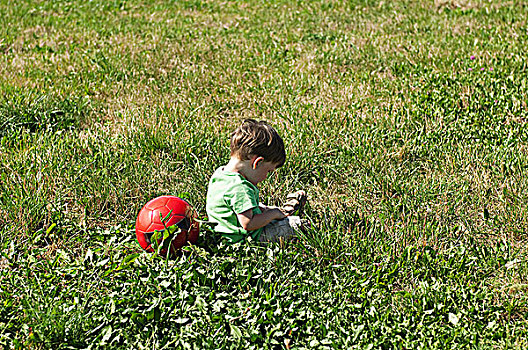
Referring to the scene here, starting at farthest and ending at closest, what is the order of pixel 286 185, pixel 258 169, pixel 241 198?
pixel 286 185
pixel 258 169
pixel 241 198

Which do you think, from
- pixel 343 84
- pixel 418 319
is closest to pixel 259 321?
pixel 418 319

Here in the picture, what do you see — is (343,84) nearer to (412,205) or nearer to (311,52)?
(311,52)

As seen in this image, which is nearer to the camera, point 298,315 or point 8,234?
point 298,315

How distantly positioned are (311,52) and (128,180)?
13.4 ft

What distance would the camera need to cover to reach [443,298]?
3.52 meters

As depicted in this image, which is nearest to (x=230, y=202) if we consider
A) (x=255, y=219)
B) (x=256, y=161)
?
(x=255, y=219)

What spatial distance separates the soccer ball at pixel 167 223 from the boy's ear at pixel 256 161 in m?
0.58

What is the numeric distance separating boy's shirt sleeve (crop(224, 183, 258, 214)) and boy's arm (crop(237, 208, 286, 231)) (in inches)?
1.7

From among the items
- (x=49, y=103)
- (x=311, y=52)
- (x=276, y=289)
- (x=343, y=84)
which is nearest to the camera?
(x=276, y=289)

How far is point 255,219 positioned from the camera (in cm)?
393

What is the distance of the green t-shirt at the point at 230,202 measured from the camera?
3.87 m

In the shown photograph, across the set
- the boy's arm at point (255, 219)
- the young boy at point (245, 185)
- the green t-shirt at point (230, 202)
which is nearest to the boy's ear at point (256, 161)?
the young boy at point (245, 185)

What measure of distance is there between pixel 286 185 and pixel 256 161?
99 cm

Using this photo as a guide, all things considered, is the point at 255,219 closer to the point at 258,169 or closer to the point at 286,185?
the point at 258,169
